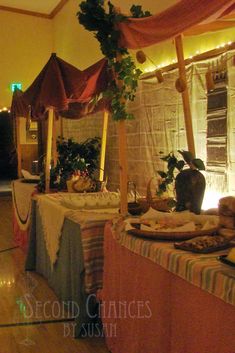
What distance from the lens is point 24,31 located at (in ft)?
24.4

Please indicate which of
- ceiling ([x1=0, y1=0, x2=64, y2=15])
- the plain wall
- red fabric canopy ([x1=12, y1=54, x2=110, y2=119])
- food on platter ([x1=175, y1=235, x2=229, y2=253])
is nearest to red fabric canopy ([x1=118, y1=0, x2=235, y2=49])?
red fabric canopy ([x1=12, y1=54, x2=110, y2=119])

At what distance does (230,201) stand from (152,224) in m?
0.36

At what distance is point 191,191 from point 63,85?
1.70 metres

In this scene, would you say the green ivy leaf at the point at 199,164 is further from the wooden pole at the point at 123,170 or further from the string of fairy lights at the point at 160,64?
the string of fairy lights at the point at 160,64

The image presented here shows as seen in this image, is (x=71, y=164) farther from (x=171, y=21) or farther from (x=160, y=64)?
(x=171, y=21)

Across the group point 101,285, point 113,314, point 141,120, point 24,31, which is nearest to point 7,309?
point 101,285

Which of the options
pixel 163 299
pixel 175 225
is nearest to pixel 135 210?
pixel 175 225

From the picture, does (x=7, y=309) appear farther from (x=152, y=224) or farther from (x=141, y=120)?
(x=141, y=120)

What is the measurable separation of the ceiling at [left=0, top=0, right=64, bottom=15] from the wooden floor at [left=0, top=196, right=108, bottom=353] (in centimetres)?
486

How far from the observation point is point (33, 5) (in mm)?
7133

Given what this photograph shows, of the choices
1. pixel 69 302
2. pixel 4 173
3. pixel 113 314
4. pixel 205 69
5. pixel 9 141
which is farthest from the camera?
pixel 4 173

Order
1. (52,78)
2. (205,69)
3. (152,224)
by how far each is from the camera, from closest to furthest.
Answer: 1. (152,224)
2. (205,69)
3. (52,78)

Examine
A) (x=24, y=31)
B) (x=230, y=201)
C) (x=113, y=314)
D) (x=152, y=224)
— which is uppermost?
(x=24, y=31)

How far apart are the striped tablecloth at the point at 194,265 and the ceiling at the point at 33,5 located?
611 cm
